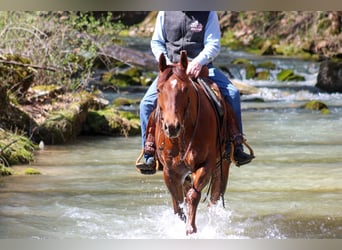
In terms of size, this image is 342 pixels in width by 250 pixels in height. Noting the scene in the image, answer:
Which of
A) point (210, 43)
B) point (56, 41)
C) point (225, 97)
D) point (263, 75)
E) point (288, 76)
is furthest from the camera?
point (263, 75)

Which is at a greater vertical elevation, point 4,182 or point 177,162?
point 177,162

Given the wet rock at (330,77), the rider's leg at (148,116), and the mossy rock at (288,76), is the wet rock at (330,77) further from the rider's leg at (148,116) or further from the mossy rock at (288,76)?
the rider's leg at (148,116)

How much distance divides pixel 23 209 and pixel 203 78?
2.16m

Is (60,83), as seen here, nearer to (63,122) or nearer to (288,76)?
(63,122)

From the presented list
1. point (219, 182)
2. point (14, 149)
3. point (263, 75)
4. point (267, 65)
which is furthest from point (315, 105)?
point (219, 182)

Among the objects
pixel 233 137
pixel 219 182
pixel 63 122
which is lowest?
pixel 63 122

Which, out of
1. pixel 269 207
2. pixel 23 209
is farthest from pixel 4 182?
pixel 269 207

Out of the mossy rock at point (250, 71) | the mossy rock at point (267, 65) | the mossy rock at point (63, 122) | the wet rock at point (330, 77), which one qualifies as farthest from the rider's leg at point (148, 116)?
the mossy rock at point (267, 65)

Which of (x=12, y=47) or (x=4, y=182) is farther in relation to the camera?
(x=12, y=47)

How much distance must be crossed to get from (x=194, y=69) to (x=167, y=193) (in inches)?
106

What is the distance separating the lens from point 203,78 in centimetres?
532

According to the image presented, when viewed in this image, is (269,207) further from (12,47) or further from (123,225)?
(12,47)

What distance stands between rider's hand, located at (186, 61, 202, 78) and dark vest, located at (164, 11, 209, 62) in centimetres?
23

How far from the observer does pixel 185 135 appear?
196 inches
